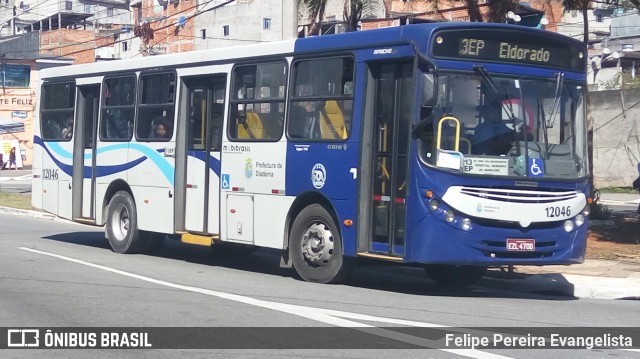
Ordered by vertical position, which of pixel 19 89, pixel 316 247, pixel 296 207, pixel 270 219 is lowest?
pixel 316 247

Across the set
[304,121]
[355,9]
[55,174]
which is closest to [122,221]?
[55,174]

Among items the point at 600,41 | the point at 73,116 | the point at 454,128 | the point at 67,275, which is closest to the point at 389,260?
the point at 454,128

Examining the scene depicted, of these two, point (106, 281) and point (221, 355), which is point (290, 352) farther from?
point (106, 281)

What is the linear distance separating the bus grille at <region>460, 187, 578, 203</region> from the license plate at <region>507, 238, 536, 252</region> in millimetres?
484

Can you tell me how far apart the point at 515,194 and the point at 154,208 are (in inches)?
273

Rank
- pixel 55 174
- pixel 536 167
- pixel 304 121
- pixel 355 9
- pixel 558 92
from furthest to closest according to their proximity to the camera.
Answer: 1. pixel 355 9
2. pixel 55 174
3. pixel 304 121
4. pixel 558 92
5. pixel 536 167

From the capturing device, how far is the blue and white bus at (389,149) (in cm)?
1145

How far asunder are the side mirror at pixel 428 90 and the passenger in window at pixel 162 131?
5.77 meters

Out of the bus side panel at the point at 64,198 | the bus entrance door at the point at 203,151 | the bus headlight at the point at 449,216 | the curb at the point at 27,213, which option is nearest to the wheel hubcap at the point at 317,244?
the bus headlight at the point at 449,216

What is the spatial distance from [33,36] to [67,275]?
2000 inches

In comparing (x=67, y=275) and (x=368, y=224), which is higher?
(x=368, y=224)

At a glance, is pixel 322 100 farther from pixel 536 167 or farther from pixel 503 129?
pixel 536 167

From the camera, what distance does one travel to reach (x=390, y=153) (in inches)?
474

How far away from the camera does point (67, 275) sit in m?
13.6
